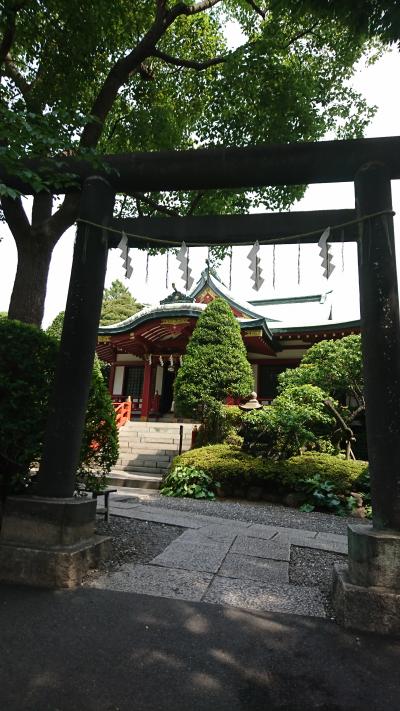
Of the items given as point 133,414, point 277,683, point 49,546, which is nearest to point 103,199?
point 49,546

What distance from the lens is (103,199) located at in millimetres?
4262

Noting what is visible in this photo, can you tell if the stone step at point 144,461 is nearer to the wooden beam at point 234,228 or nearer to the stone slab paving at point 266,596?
the stone slab paving at point 266,596

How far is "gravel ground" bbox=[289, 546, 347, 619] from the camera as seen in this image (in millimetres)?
3680

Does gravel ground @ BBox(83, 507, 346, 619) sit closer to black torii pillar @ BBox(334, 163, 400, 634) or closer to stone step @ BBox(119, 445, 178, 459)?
black torii pillar @ BBox(334, 163, 400, 634)

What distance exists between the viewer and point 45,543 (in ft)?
11.7

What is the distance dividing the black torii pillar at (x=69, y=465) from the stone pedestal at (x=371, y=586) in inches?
83.0

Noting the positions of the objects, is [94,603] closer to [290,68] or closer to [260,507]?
[260,507]

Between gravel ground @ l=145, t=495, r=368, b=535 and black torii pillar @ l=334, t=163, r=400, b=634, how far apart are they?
146 inches

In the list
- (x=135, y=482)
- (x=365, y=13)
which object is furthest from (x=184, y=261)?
(x=135, y=482)

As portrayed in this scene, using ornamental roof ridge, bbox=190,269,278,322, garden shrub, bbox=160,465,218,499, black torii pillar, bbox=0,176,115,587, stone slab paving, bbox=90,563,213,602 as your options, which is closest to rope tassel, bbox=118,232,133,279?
black torii pillar, bbox=0,176,115,587

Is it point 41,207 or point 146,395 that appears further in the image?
point 146,395

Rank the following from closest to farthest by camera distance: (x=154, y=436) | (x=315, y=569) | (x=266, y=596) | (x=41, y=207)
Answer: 1. (x=266, y=596)
2. (x=315, y=569)
3. (x=41, y=207)
4. (x=154, y=436)

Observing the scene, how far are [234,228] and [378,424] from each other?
2460 mm

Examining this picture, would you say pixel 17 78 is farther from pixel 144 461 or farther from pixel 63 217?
pixel 144 461
